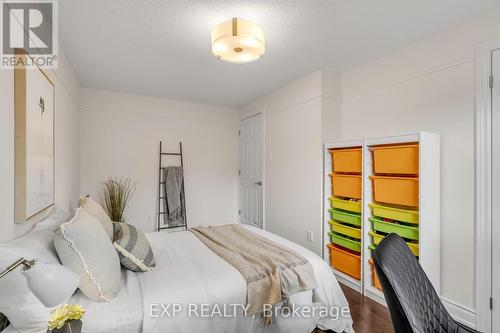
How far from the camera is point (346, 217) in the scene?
257cm

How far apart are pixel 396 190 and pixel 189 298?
182 centimetres

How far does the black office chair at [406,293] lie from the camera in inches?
32.3

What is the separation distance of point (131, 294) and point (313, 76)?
2702 mm

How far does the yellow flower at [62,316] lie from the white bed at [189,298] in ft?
1.35

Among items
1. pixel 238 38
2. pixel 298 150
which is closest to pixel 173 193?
pixel 298 150

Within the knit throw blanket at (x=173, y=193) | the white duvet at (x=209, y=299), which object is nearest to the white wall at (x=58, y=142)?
the white duvet at (x=209, y=299)

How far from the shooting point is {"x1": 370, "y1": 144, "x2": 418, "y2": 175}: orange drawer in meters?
2.01

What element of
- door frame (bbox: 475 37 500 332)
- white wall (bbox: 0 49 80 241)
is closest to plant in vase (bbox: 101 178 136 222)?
white wall (bbox: 0 49 80 241)

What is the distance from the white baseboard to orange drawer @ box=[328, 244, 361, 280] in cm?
68

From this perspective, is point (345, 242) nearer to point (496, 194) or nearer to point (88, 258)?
point (496, 194)

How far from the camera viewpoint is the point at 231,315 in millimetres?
1441

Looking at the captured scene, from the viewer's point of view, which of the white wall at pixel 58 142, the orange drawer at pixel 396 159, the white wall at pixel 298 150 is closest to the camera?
the white wall at pixel 58 142

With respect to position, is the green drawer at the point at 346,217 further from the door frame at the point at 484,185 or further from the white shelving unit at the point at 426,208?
the door frame at the point at 484,185

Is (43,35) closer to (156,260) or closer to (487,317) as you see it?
(156,260)
